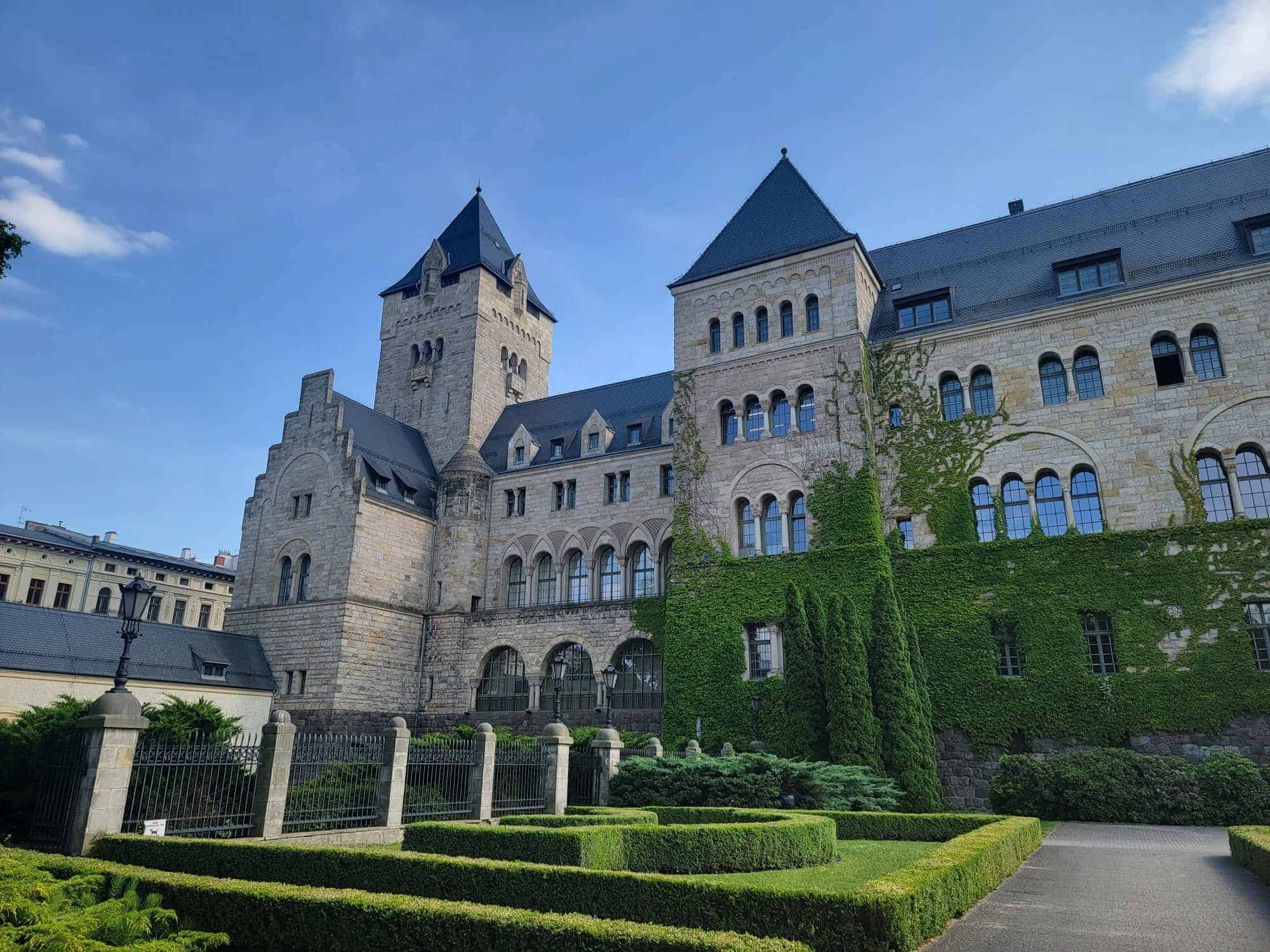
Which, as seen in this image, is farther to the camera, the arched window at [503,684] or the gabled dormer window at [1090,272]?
the arched window at [503,684]

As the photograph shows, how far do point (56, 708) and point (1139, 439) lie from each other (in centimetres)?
2916

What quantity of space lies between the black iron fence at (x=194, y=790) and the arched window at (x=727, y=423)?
806 inches

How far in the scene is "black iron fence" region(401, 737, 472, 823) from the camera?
18.8 meters

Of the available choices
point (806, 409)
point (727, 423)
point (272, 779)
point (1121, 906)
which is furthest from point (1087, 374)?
point (272, 779)

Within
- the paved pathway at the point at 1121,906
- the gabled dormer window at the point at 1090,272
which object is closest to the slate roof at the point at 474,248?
the gabled dormer window at the point at 1090,272

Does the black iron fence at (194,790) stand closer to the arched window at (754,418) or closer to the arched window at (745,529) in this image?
the arched window at (745,529)

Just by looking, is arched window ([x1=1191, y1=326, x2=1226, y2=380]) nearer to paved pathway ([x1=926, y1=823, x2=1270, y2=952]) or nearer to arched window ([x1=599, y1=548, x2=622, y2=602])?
paved pathway ([x1=926, y1=823, x2=1270, y2=952])

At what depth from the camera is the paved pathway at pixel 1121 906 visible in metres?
9.11

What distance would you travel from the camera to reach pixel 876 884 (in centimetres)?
902

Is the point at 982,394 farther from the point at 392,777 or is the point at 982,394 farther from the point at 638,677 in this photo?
the point at 392,777

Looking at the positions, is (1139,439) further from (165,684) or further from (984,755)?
(165,684)

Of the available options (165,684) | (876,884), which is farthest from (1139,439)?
(165,684)

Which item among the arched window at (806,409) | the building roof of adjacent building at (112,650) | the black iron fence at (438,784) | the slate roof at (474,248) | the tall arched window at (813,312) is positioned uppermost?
the slate roof at (474,248)

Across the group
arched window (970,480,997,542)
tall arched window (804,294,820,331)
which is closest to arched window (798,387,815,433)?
tall arched window (804,294,820,331)
